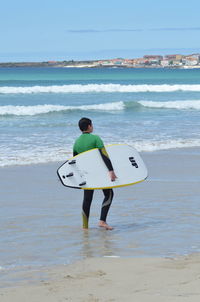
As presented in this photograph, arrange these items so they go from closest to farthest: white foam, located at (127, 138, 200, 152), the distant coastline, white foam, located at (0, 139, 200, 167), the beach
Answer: the beach → white foam, located at (0, 139, 200, 167) → white foam, located at (127, 138, 200, 152) → the distant coastline

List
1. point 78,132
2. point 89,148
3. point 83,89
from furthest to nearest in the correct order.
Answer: point 83,89
point 78,132
point 89,148

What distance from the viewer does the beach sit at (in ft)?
14.8

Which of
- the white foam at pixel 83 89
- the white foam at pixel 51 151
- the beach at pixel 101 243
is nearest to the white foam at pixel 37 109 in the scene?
the white foam at pixel 51 151

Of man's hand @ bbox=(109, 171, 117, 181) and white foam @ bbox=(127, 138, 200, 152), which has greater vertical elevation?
man's hand @ bbox=(109, 171, 117, 181)

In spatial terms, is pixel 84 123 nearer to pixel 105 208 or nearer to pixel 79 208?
pixel 105 208

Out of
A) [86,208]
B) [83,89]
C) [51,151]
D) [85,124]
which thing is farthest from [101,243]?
[83,89]

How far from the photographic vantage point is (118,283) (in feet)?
15.2

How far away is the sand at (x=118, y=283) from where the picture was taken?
13.9ft

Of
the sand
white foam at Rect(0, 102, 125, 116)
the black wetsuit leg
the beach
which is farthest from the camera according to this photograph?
white foam at Rect(0, 102, 125, 116)

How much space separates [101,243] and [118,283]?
1.73 meters

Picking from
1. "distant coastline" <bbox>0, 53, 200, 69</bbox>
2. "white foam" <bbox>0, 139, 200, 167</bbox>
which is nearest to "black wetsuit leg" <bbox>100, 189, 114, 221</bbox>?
"white foam" <bbox>0, 139, 200, 167</bbox>

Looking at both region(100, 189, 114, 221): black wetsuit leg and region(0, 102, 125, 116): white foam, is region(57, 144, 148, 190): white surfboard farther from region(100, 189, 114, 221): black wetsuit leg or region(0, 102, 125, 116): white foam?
region(0, 102, 125, 116): white foam

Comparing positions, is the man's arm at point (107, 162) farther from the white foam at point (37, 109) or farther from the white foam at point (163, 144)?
the white foam at point (37, 109)

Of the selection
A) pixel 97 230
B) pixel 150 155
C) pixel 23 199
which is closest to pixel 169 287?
pixel 97 230
